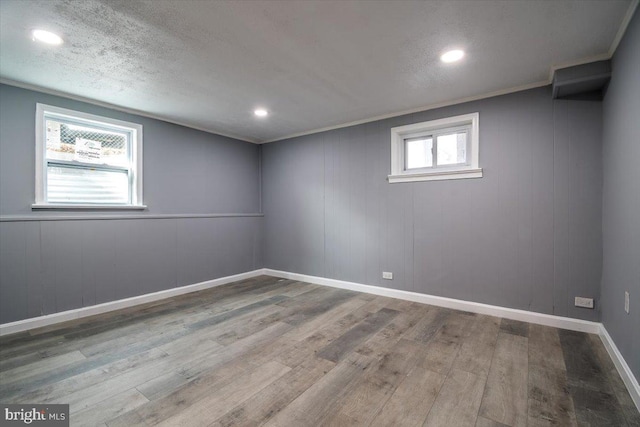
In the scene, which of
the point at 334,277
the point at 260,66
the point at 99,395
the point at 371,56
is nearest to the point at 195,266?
the point at 334,277

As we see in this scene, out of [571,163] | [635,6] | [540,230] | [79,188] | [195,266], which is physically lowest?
[195,266]

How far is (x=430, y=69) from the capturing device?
2.59 metres

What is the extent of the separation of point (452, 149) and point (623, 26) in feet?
5.56

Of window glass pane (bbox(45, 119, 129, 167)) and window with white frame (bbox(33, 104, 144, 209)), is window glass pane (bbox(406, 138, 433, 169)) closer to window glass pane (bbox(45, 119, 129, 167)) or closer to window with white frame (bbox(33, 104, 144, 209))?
window with white frame (bbox(33, 104, 144, 209))

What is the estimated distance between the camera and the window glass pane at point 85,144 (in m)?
3.09

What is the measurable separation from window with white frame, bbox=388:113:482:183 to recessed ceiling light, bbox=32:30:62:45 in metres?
3.42

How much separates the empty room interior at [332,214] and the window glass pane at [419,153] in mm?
29

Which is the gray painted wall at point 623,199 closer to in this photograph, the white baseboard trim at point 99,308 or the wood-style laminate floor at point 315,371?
the wood-style laminate floor at point 315,371

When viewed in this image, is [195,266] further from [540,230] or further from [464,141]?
[540,230]

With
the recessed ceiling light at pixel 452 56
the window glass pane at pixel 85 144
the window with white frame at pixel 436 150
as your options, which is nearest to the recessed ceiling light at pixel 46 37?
the window glass pane at pixel 85 144

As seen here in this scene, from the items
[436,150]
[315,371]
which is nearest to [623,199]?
[436,150]

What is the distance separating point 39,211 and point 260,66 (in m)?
2.77

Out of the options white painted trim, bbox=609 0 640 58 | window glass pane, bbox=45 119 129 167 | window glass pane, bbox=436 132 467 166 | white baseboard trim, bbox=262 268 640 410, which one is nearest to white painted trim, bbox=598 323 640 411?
white baseboard trim, bbox=262 268 640 410

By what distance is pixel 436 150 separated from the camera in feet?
11.9
